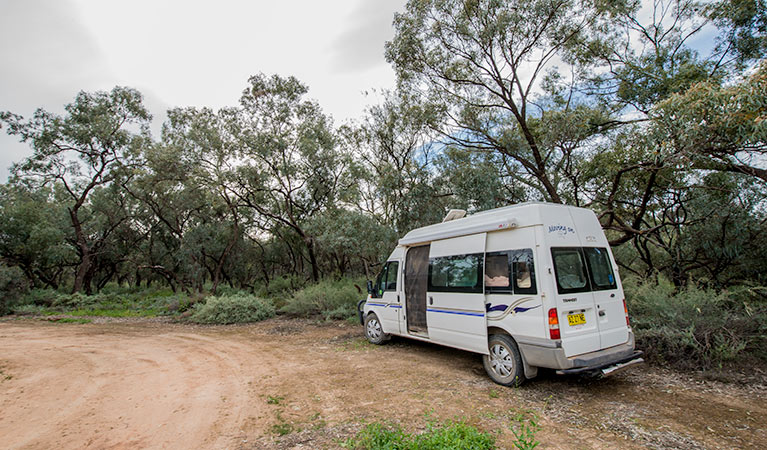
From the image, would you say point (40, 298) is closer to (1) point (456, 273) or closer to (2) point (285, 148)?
(2) point (285, 148)

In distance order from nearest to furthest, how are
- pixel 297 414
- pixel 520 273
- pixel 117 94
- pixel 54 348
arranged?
1. pixel 297 414
2. pixel 520 273
3. pixel 54 348
4. pixel 117 94

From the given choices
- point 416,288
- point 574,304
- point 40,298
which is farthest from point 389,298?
point 40,298

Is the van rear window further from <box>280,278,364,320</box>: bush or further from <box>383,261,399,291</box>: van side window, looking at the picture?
<box>280,278,364,320</box>: bush

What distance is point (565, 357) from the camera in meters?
4.59

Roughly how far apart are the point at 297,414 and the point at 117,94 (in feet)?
74.2

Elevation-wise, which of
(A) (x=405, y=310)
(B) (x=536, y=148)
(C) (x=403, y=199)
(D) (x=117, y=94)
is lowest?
(A) (x=405, y=310)

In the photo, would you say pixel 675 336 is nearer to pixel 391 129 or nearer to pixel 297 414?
pixel 297 414

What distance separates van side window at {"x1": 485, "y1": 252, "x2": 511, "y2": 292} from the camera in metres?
5.39

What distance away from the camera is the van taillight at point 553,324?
468 centimetres

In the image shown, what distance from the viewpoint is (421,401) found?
4730 mm

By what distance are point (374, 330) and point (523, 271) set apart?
4300 millimetres

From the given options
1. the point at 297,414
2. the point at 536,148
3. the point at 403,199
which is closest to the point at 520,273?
the point at 297,414

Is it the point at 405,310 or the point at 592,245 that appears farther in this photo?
the point at 405,310

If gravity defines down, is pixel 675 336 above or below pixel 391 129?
below
